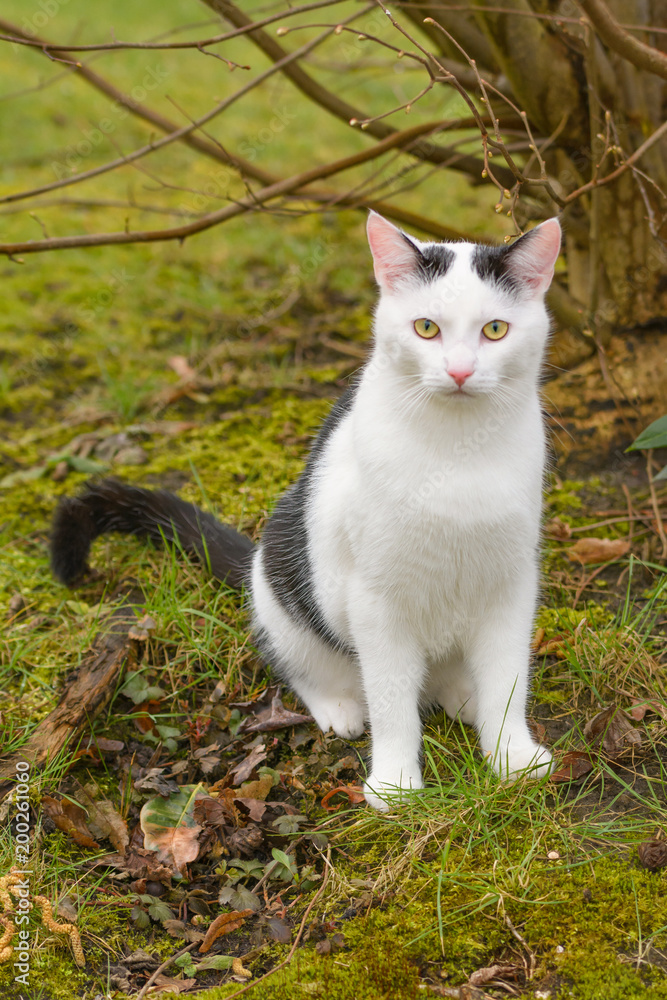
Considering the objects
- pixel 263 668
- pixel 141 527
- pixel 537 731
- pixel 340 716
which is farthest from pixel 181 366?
pixel 537 731

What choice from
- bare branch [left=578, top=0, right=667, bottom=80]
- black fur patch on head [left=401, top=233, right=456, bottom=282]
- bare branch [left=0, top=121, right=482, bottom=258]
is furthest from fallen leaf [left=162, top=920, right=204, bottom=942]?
bare branch [left=578, top=0, right=667, bottom=80]

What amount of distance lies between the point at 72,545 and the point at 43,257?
3427 mm

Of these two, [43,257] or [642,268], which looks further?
[43,257]

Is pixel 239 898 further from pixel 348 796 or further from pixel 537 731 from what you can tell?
pixel 537 731

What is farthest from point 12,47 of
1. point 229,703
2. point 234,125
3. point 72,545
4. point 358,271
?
point 229,703

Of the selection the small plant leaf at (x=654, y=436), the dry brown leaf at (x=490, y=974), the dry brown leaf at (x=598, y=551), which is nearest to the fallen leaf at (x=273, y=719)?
the dry brown leaf at (x=490, y=974)

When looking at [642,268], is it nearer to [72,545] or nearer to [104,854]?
[72,545]

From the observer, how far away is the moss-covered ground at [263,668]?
1804mm

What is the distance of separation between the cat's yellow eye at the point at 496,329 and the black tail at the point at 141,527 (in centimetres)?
124

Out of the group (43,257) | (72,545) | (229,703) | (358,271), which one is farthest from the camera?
Answer: (43,257)

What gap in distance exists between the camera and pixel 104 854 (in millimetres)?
2113

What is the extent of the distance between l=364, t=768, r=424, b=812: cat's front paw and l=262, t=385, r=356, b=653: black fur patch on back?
0.41 metres

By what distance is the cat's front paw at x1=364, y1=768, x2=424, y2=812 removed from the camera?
206 centimetres

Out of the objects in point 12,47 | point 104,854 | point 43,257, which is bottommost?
point 104,854
